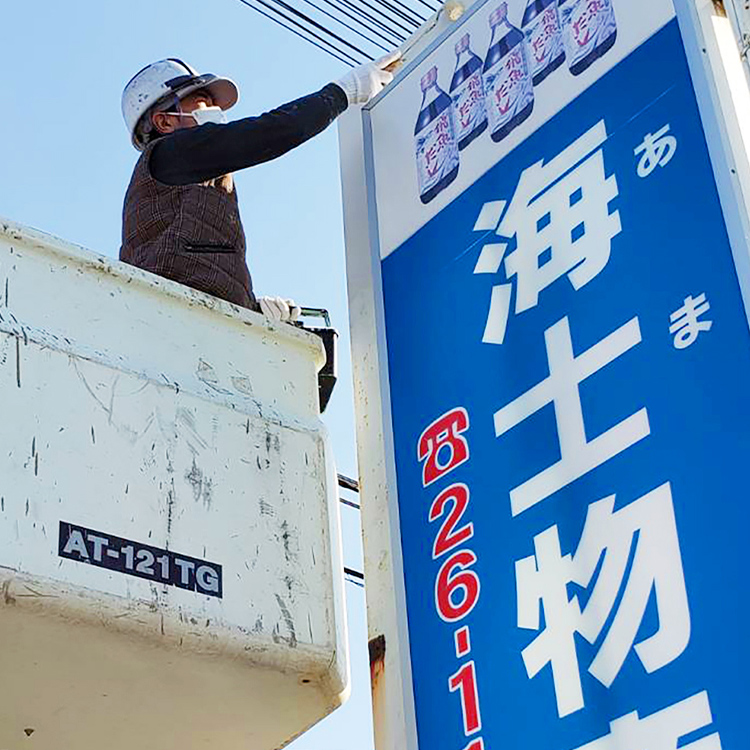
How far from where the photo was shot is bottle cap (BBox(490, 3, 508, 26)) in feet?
15.2

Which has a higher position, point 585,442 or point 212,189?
point 212,189

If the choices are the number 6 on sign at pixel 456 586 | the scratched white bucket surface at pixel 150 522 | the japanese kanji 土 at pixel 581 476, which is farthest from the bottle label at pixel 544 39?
the number 6 on sign at pixel 456 586

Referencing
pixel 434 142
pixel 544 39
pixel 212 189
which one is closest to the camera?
pixel 544 39

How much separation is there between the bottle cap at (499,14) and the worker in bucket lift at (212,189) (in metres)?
0.52

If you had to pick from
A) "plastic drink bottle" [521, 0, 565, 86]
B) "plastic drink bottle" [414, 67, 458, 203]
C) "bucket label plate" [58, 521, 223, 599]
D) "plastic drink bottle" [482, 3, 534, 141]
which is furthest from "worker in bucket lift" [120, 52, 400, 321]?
"bucket label plate" [58, 521, 223, 599]

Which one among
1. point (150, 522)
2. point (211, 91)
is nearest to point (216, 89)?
point (211, 91)

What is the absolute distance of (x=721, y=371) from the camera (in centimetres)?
343

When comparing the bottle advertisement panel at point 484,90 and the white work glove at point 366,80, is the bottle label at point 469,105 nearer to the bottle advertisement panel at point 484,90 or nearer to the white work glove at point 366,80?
the bottle advertisement panel at point 484,90

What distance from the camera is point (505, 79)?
14.8 feet

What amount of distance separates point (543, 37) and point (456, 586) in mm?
1475

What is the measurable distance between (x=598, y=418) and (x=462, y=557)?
18.7 inches

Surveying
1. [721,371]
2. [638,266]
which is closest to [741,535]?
[721,371]

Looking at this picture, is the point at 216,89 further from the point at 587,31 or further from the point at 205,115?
the point at 587,31

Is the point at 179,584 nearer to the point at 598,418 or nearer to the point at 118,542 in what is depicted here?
the point at 118,542
